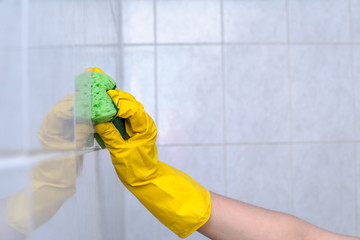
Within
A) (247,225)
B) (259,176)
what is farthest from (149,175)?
(259,176)

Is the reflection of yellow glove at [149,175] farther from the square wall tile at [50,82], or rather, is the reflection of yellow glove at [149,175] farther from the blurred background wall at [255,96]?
the blurred background wall at [255,96]

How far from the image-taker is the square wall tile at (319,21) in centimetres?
173

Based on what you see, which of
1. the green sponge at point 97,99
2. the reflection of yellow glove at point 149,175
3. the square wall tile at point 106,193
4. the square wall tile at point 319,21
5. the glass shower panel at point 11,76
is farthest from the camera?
the square wall tile at point 319,21

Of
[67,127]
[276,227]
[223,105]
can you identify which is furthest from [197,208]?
[223,105]

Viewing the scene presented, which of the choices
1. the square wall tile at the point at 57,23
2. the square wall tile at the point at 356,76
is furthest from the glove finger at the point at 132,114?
the square wall tile at the point at 356,76

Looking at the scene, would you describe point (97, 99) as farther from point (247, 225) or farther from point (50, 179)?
point (247, 225)

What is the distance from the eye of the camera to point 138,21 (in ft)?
5.43

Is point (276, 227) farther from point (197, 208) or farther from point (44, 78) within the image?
point (44, 78)

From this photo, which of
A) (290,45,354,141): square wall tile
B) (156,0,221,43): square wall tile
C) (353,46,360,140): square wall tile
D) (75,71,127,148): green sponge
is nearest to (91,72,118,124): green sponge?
(75,71,127,148): green sponge

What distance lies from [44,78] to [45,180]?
73 millimetres

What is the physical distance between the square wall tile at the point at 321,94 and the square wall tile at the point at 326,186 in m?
0.07

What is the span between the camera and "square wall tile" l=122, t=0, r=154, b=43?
165cm

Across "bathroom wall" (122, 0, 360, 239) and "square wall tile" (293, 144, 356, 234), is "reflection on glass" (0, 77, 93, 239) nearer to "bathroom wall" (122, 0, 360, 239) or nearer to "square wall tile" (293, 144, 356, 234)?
"bathroom wall" (122, 0, 360, 239)

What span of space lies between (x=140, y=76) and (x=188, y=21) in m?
0.35
